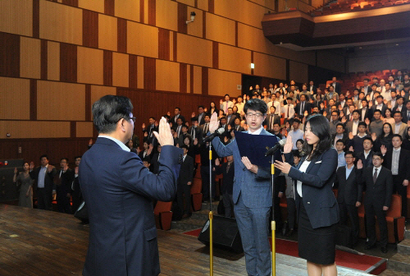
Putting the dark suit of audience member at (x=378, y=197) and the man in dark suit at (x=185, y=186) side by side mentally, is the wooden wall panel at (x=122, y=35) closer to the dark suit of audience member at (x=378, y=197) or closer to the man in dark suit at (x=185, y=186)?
the man in dark suit at (x=185, y=186)

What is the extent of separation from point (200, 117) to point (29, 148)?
338cm

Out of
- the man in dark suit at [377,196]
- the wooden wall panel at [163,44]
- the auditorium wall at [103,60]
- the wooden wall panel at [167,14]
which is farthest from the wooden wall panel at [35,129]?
the man in dark suit at [377,196]

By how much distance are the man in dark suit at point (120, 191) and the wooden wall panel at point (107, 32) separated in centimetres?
752

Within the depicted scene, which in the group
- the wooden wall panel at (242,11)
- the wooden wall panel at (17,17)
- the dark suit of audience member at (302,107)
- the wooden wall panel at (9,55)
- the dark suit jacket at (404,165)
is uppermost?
the wooden wall panel at (242,11)

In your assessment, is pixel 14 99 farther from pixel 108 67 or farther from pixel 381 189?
pixel 381 189

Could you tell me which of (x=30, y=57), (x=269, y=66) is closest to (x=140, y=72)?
(x=30, y=57)

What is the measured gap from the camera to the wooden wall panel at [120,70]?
8.56 meters

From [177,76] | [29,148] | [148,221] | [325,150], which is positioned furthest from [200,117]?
[148,221]

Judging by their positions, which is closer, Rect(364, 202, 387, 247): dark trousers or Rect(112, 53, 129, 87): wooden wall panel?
Rect(364, 202, 387, 247): dark trousers

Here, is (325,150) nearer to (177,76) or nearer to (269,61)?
(177,76)

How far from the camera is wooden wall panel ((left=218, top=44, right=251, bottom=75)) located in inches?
437

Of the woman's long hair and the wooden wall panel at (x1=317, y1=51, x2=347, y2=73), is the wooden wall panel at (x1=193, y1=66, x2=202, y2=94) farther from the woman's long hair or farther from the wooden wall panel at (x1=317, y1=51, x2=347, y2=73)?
the woman's long hair

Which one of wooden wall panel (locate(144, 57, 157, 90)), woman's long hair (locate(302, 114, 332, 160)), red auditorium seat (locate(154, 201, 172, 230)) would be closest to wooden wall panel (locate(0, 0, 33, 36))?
wooden wall panel (locate(144, 57, 157, 90))

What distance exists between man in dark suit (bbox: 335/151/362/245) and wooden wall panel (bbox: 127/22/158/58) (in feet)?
19.6
